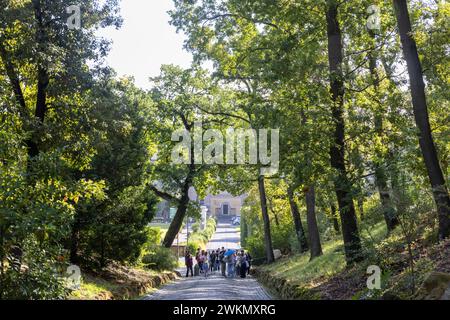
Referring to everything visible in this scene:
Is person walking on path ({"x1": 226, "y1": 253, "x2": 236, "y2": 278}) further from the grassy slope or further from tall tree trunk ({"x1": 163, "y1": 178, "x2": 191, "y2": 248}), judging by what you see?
the grassy slope

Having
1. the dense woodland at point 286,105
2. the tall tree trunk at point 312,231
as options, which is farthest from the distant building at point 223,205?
the dense woodland at point 286,105

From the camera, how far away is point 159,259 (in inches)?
1110

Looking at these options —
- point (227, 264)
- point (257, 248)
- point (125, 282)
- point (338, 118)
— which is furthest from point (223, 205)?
point (338, 118)

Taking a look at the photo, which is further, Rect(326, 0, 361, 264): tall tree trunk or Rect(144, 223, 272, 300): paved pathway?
Rect(144, 223, 272, 300): paved pathway

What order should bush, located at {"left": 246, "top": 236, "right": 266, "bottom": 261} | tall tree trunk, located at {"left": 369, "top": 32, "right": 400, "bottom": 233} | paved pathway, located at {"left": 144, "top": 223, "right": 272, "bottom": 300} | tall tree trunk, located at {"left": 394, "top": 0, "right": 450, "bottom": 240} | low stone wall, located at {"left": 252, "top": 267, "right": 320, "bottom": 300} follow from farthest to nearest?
bush, located at {"left": 246, "top": 236, "right": 266, "bottom": 261} → paved pathway, located at {"left": 144, "top": 223, "right": 272, "bottom": 300} → low stone wall, located at {"left": 252, "top": 267, "right": 320, "bottom": 300} → tall tree trunk, located at {"left": 394, "top": 0, "right": 450, "bottom": 240} → tall tree trunk, located at {"left": 369, "top": 32, "right": 400, "bottom": 233}

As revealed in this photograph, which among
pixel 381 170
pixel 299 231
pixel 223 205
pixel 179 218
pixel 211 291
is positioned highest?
pixel 223 205

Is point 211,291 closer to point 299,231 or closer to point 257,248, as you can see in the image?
point 299,231

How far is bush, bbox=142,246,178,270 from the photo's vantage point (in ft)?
90.6

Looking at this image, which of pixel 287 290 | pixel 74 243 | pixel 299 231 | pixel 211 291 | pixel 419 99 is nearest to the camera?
pixel 419 99

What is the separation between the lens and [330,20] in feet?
54.3

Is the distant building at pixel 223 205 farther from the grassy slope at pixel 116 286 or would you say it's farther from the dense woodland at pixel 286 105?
the dense woodland at pixel 286 105

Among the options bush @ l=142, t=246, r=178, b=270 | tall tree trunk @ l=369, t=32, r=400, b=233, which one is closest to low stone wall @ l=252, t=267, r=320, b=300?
tall tree trunk @ l=369, t=32, r=400, b=233

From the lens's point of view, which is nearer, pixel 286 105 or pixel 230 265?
pixel 286 105

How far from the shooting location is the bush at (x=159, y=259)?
2762 cm
